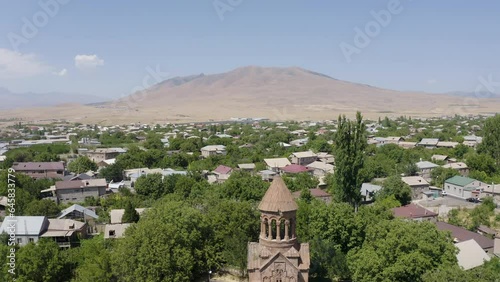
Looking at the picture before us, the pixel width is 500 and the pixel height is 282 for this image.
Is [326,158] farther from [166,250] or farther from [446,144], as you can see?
[166,250]

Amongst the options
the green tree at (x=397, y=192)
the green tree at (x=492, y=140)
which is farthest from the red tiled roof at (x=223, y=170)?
the green tree at (x=492, y=140)

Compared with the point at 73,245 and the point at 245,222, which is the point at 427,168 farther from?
the point at 73,245

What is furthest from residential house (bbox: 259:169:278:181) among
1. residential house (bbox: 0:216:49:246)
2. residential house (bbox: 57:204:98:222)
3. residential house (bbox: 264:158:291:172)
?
residential house (bbox: 0:216:49:246)

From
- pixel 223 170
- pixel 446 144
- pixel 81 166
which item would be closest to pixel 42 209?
pixel 81 166

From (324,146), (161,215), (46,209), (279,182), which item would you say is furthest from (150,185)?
(324,146)

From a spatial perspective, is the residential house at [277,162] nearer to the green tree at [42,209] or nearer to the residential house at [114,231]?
the residential house at [114,231]

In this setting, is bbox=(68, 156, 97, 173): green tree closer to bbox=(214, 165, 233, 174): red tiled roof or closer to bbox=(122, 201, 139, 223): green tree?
bbox=(214, 165, 233, 174): red tiled roof
